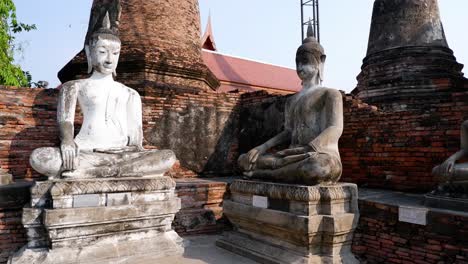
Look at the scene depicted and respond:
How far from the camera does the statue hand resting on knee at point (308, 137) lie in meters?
3.18

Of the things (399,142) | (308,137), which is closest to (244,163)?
(308,137)

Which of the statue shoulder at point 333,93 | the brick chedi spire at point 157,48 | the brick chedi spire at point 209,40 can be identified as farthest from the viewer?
the brick chedi spire at point 209,40

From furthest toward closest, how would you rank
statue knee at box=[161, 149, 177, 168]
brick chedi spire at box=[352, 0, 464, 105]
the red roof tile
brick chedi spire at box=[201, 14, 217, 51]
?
brick chedi spire at box=[201, 14, 217, 51] < the red roof tile < brick chedi spire at box=[352, 0, 464, 105] < statue knee at box=[161, 149, 177, 168]

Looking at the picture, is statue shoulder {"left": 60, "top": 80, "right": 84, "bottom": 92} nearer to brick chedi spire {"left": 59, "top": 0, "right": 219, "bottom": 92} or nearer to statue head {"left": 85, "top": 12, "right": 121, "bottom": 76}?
statue head {"left": 85, "top": 12, "right": 121, "bottom": 76}

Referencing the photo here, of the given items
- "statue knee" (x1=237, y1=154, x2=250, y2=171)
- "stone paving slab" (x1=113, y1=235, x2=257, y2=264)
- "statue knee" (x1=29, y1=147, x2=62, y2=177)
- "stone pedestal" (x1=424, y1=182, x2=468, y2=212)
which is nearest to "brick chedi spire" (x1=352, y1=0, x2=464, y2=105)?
"stone pedestal" (x1=424, y1=182, x2=468, y2=212)

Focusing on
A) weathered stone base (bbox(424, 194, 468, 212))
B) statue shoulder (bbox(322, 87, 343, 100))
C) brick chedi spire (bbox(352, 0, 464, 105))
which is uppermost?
brick chedi spire (bbox(352, 0, 464, 105))

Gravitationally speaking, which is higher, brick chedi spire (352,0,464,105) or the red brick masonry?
brick chedi spire (352,0,464,105)

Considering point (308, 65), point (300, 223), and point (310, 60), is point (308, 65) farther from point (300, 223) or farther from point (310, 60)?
point (300, 223)

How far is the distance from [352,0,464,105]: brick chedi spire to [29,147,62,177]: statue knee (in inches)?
211

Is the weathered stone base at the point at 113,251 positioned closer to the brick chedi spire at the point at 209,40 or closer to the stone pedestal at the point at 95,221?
the stone pedestal at the point at 95,221

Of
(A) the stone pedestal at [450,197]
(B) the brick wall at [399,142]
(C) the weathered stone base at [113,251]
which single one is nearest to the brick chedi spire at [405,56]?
(B) the brick wall at [399,142]

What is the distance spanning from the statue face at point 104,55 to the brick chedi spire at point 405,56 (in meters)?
4.70

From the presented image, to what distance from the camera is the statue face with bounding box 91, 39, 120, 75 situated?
3703mm

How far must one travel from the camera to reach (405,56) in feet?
21.2
